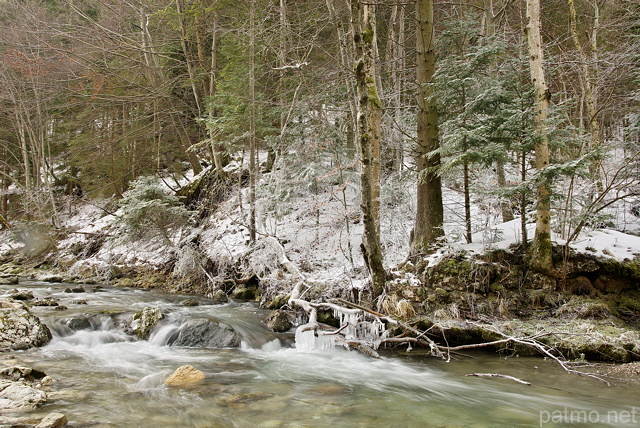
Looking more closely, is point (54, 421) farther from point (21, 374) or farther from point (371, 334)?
point (371, 334)

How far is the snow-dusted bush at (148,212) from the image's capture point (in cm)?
1186

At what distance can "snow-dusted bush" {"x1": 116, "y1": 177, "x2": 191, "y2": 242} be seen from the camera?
11859 mm

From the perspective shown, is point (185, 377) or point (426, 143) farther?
point (426, 143)

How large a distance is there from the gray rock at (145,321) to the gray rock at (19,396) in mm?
3209

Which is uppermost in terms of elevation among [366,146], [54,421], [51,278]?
[366,146]

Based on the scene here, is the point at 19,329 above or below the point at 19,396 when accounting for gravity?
above

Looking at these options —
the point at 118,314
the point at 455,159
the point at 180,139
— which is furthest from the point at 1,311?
the point at 180,139

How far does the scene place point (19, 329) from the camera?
6023mm

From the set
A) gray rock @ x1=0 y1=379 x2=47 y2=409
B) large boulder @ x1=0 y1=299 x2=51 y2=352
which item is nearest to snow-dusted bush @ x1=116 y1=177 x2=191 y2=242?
large boulder @ x1=0 y1=299 x2=51 y2=352

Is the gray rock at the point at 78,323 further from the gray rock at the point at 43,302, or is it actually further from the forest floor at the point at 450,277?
the forest floor at the point at 450,277

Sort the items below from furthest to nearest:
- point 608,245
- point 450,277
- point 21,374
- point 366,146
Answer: point 450,277 < point 608,245 < point 366,146 < point 21,374

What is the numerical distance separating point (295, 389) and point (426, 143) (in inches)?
232

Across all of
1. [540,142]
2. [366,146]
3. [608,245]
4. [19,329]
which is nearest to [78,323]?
[19,329]

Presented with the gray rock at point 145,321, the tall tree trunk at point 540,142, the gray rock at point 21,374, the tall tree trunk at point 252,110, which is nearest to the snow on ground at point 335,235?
the tall tree trunk at point 252,110
